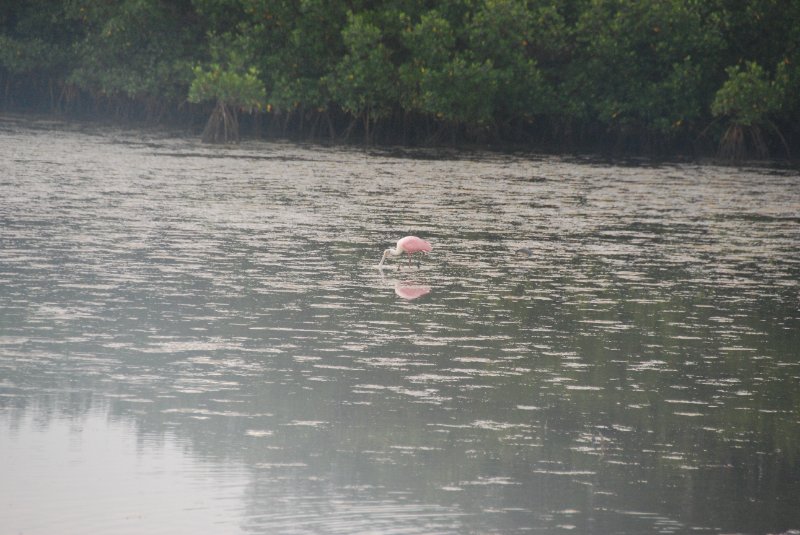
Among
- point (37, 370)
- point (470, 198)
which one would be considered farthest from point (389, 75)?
point (37, 370)

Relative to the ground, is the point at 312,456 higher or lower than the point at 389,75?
lower

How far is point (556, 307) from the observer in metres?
9.54

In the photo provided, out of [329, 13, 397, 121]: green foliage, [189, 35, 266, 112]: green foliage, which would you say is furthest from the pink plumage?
[329, 13, 397, 121]: green foliage

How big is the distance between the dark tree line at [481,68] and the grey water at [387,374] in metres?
19.7

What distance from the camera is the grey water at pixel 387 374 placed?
5.04 metres

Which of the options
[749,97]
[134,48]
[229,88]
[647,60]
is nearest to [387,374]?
[229,88]

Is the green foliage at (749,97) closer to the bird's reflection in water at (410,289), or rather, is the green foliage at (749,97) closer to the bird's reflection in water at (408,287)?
the bird's reflection in water at (408,287)

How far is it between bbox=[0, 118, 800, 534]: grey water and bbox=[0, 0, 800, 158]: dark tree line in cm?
1974

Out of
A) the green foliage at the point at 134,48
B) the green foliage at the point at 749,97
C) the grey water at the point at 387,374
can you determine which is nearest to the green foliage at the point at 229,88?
the green foliage at the point at 134,48

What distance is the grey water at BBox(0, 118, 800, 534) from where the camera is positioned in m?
5.04

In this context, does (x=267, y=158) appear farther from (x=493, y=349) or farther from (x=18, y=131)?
(x=493, y=349)

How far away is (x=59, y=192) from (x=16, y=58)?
96.6 ft

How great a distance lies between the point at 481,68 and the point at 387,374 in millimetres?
28424

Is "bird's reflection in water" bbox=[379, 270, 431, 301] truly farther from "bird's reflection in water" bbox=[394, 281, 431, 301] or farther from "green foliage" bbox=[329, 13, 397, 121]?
"green foliage" bbox=[329, 13, 397, 121]
